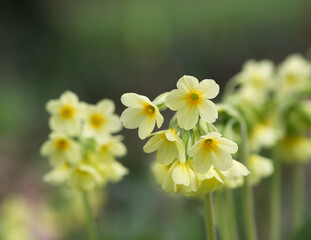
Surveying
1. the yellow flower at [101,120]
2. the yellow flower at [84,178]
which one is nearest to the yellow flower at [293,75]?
the yellow flower at [101,120]

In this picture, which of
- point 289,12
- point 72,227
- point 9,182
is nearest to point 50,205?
point 72,227

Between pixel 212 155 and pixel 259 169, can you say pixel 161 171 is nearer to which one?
pixel 259 169

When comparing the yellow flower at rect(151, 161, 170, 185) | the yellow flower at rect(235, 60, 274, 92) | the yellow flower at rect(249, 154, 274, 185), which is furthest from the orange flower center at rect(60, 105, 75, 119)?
the yellow flower at rect(235, 60, 274, 92)

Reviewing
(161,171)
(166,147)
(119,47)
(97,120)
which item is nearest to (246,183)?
(161,171)

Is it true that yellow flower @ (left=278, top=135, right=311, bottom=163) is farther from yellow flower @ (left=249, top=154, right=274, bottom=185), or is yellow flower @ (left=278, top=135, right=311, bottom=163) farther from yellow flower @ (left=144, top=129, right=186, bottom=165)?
yellow flower @ (left=144, top=129, right=186, bottom=165)

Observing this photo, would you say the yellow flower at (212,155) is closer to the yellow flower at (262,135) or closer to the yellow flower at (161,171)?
the yellow flower at (161,171)

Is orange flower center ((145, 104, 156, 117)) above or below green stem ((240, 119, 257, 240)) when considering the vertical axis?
above
